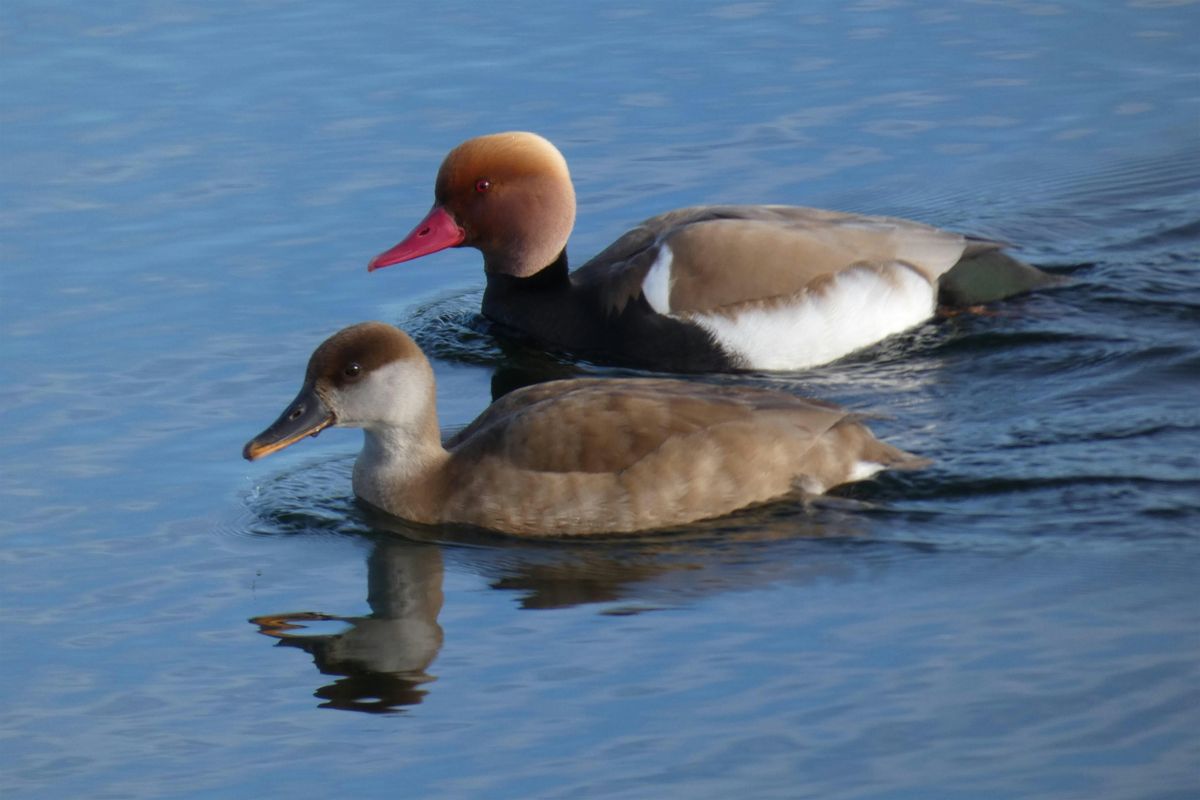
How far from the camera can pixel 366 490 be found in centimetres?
841

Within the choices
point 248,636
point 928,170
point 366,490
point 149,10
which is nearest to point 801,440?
point 366,490

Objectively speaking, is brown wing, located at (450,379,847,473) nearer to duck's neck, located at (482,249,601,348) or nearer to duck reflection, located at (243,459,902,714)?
duck reflection, located at (243,459,902,714)

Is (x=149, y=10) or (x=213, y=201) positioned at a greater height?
(x=149, y=10)

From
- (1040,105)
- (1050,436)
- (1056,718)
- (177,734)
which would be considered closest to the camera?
(1056,718)

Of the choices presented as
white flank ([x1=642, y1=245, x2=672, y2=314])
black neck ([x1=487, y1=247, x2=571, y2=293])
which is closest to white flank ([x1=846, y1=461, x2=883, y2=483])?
white flank ([x1=642, y1=245, x2=672, y2=314])

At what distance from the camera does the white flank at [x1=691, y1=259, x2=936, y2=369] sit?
1012 cm

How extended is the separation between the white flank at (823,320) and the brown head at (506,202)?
2.96 feet

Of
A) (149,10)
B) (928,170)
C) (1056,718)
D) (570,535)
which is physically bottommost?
(1056,718)

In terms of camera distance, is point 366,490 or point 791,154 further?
point 791,154

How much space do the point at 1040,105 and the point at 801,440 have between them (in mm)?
5599

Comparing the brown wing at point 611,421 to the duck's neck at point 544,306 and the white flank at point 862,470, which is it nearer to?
the white flank at point 862,470

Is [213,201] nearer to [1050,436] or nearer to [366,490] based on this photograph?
[366,490]

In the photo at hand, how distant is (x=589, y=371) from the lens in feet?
33.8

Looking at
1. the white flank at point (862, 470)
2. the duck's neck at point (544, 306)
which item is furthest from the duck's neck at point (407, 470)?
the duck's neck at point (544, 306)
